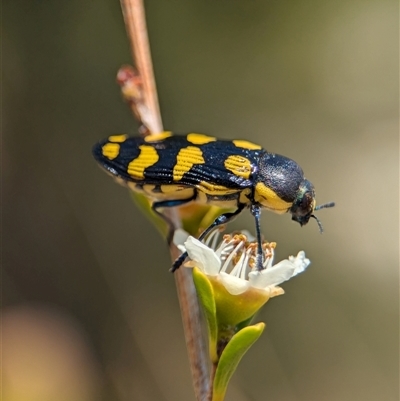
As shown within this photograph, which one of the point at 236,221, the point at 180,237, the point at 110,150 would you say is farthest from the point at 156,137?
the point at 236,221

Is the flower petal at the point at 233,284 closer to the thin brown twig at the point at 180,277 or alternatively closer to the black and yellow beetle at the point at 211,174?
the thin brown twig at the point at 180,277

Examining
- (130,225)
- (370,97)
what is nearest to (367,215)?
(370,97)

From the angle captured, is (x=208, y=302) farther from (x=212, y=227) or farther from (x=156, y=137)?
(x=156, y=137)

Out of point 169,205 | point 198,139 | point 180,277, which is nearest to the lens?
point 180,277

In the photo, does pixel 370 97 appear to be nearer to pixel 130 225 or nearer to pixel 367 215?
pixel 367 215

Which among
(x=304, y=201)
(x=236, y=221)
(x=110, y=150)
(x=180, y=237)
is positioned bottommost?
(x=236, y=221)

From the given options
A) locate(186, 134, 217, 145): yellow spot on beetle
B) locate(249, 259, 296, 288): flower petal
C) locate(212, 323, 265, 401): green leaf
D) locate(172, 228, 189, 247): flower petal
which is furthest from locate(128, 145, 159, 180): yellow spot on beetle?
locate(212, 323, 265, 401): green leaf

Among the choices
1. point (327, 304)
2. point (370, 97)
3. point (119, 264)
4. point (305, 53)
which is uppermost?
point (305, 53)
